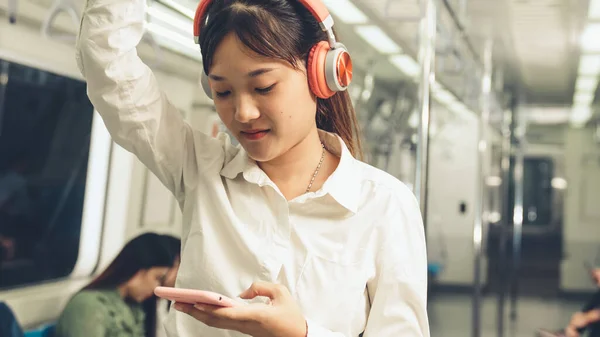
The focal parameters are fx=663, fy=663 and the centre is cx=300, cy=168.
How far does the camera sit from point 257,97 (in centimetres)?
106

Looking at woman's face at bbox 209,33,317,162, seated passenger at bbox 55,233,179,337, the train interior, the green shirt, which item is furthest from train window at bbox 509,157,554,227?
woman's face at bbox 209,33,317,162

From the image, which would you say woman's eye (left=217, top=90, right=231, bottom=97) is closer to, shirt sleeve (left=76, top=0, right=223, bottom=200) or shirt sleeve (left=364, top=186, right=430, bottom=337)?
shirt sleeve (left=76, top=0, right=223, bottom=200)

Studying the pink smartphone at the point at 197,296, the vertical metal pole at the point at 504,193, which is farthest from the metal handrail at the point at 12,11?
the vertical metal pole at the point at 504,193

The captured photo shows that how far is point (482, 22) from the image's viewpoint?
5125 mm

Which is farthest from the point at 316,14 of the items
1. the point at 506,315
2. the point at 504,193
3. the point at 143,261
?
the point at 506,315

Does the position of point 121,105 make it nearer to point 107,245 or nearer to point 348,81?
point 348,81

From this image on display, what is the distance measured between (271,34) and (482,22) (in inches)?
173

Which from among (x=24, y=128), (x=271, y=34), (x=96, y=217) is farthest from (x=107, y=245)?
(x=271, y=34)

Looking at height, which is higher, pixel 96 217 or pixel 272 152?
pixel 272 152

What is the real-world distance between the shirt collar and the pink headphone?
14cm

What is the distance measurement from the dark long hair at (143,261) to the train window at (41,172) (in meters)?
0.19

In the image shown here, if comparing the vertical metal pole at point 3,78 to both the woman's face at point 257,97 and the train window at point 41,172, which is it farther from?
the woman's face at point 257,97

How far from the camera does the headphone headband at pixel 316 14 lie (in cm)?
111

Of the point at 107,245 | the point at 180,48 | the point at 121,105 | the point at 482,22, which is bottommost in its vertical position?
the point at 107,245
